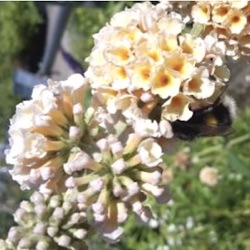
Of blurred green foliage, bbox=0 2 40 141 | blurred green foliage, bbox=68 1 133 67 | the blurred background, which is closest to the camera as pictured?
the blurred background

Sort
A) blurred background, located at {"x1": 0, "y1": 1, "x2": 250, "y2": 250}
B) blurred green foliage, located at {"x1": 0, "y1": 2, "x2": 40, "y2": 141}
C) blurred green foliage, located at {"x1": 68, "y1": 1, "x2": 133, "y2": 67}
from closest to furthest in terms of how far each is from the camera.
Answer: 1. blurred background, located at {"x1": 0, "y1": 1, "x2": 250, "y2": 250}
2. blurred green foliage, located at {"x1": 68, "y1": 1, "x2": 133, "y2": 67}
3. blurred green foliage, located at {"x1": 0, "y1": 2, "x2": 40, "y2": 141}

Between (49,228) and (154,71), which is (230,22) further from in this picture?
(49,228)

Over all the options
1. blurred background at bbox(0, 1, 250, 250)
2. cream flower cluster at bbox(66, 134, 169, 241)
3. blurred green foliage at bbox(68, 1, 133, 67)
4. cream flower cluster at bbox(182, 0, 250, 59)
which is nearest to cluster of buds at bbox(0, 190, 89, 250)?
cream flower cluster at bbox(66, 134, 169, 241)

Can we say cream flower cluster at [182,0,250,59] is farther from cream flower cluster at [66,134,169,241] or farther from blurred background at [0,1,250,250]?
blurred background at [0,1,250,250]

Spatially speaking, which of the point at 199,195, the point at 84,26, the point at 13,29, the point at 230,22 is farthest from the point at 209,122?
the point at 13,29

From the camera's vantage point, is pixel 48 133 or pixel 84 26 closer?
pixel 48 133

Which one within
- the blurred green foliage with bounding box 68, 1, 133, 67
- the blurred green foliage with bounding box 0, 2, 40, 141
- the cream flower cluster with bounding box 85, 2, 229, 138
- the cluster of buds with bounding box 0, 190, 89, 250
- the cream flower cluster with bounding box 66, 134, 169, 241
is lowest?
the blurred green foliage with bounding box 0, 2, 40, 141

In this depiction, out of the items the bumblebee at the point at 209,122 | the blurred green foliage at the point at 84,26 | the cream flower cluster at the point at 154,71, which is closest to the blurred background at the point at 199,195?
the blurred green foliage at the point at 84,26

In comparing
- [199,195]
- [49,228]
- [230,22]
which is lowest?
[199,195]
